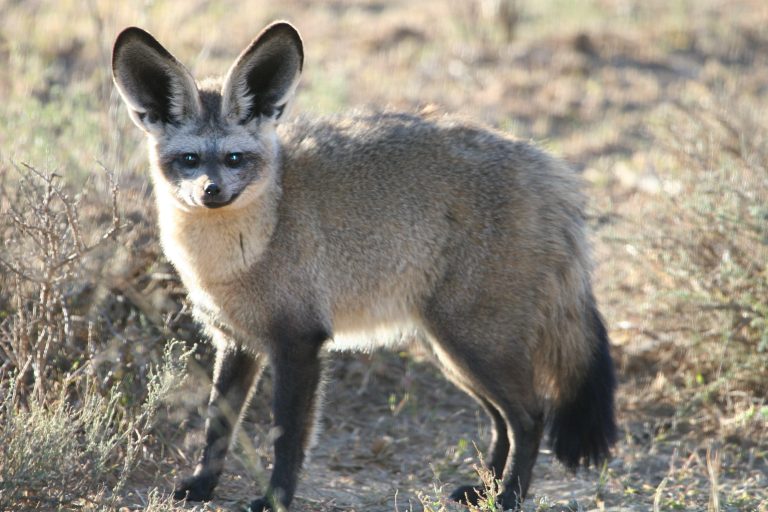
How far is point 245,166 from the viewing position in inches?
189

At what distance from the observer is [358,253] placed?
5.13m

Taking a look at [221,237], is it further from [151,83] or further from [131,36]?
[131,36]

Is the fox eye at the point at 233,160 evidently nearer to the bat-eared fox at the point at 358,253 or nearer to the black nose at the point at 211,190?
the bat-eared fox at the point at 358,253

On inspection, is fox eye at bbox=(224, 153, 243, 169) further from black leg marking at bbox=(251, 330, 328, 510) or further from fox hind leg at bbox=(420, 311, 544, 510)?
fox hind leg at bbox=(420, 311, 544, 510)

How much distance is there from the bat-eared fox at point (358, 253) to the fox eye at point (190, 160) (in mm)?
16

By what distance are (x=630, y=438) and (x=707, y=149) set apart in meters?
2.03

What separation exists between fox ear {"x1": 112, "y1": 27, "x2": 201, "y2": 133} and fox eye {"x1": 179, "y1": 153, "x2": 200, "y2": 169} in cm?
20

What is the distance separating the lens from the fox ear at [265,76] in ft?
15.6

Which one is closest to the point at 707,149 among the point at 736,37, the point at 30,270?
→ the point at 30,270

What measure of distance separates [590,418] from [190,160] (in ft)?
7.83


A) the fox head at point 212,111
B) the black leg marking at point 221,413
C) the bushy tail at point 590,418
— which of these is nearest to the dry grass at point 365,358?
the black leg marking at point 221,413

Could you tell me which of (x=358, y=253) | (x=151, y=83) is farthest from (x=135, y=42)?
(x=358, y=253)

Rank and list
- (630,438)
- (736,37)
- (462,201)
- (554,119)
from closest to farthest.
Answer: (462,201) → (630,438) → (554,119) → (736,37)

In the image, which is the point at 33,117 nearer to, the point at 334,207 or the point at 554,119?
the point at 334,207
